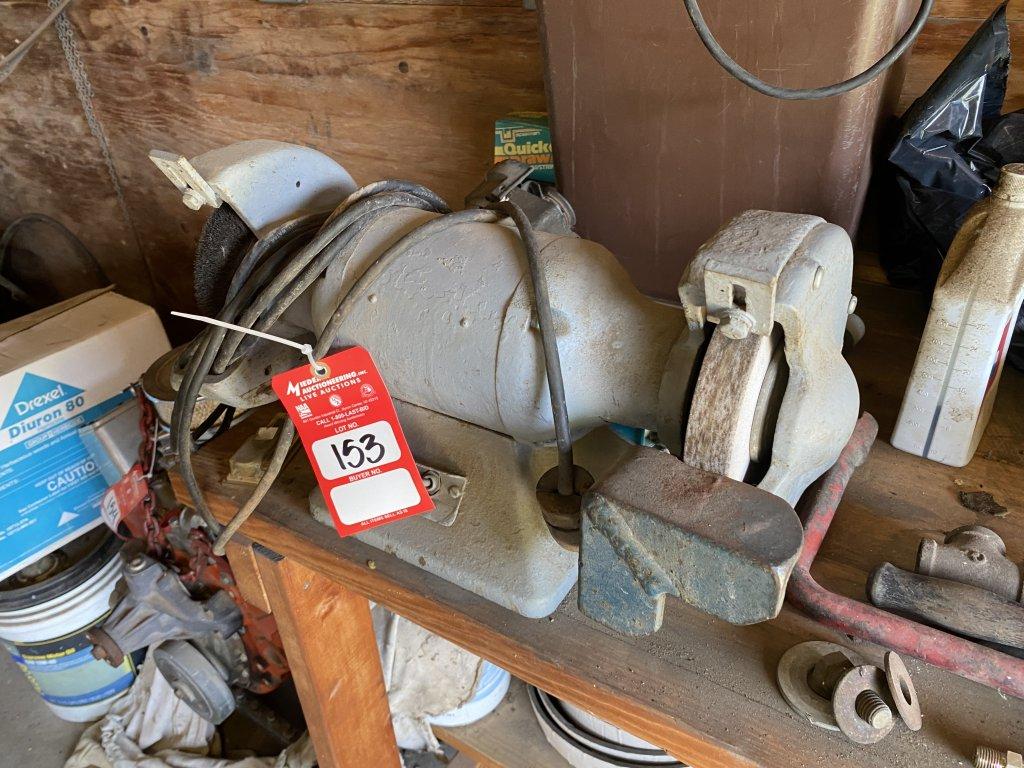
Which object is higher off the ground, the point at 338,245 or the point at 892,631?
the point at 338,245

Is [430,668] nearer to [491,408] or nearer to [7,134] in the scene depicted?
[491,408]

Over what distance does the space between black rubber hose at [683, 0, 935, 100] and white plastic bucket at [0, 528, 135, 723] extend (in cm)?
135

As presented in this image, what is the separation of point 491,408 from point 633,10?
1.40ft

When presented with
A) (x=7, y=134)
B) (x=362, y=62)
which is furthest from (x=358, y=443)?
(x=7, y=134)

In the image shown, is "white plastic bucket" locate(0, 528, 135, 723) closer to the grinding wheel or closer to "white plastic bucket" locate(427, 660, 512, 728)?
"white plastic bucket" locate(427, 660, 512, 728)

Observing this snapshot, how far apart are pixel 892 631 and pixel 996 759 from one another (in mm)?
92

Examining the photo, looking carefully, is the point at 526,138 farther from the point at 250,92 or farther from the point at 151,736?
the point at 151,736

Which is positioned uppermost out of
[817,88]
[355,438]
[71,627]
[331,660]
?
[817,88]

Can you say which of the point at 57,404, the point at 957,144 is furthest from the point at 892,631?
the point at 57,404

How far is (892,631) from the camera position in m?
0.53

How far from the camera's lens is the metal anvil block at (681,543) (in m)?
0.43

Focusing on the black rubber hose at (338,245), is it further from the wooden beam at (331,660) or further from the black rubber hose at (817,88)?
the black rubber hose at (817,88)

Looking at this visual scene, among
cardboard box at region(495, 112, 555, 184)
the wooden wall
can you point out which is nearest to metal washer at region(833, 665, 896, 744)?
cardboard box at region(495, 112, 555, 184)

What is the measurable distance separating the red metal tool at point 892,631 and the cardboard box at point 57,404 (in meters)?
1.22
